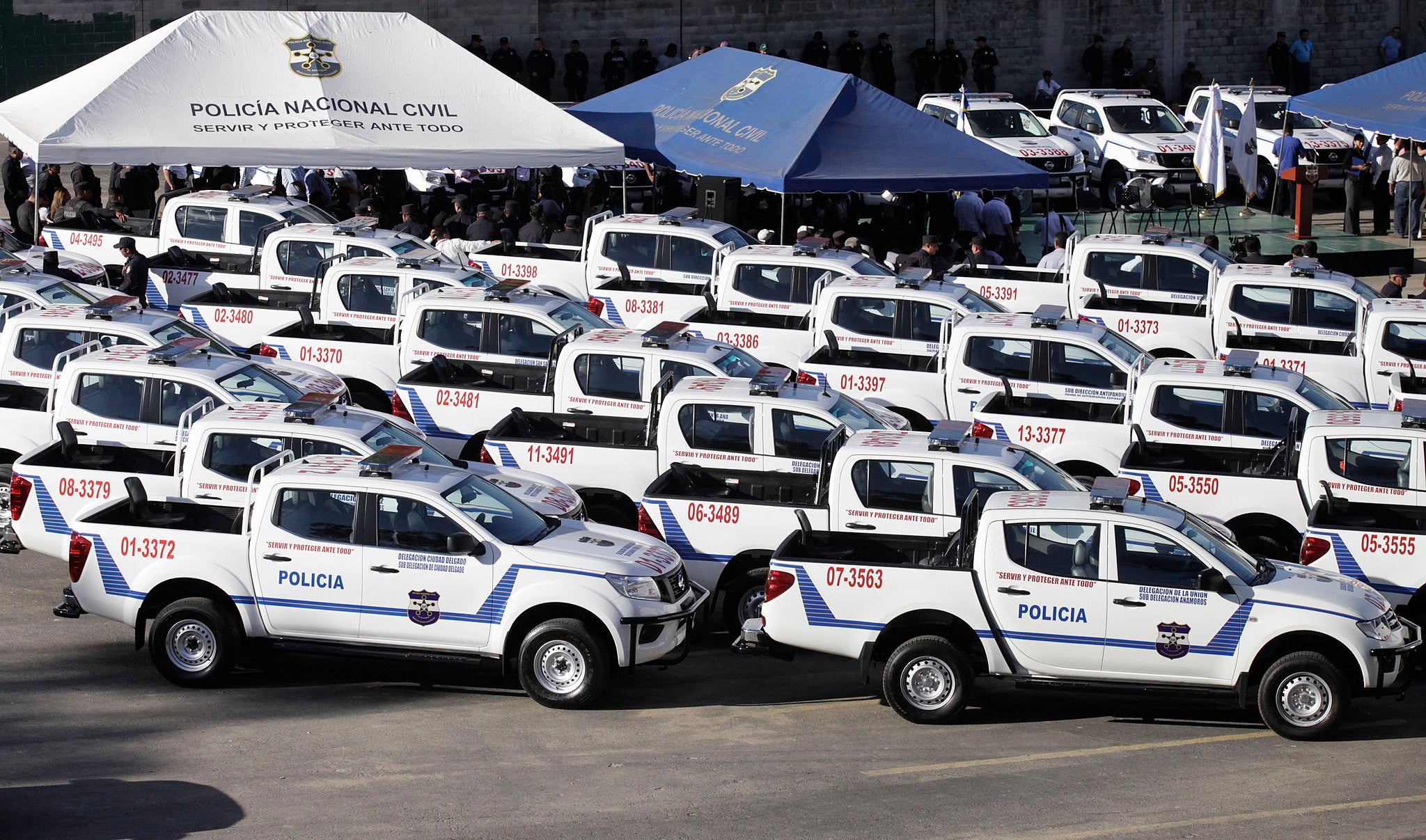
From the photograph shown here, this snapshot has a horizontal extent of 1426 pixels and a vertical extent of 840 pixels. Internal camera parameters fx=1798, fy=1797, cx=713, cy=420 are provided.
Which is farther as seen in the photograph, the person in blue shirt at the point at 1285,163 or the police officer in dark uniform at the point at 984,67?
the police officer in dark uniform at the point at 984,67

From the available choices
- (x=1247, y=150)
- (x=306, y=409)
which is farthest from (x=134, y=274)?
(x=1247, y=150)

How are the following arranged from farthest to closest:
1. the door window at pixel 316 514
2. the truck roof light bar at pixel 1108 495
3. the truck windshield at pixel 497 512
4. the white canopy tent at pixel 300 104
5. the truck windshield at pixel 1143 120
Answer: the truck windshield at pixel 1143 120
the white canopy tent at pixel 300 104
the truck windshield at pixel 497 512
the door window at pixel 316 514
the truck roof light bar at pixel 1108 495

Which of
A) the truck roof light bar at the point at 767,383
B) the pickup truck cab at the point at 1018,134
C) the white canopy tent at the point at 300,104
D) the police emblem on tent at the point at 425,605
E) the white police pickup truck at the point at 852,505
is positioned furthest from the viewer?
the pickup truck cab at the point at 1018,134

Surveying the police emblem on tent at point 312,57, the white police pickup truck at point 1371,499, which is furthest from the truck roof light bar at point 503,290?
the white police pickup truck at point 1371,499

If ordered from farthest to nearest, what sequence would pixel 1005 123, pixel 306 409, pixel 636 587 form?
pixel 1005 123 → pixel 306 409 → pixel 636 587

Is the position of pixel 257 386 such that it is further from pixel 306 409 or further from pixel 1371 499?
pixel 1371 499

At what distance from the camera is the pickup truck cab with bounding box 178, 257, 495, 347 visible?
64.7 ft

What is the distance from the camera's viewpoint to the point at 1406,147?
1242 inches

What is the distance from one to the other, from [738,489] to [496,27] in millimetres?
29289

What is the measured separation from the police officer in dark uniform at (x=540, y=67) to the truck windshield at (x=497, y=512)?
28.3 metres

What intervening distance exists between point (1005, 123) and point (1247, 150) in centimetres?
557

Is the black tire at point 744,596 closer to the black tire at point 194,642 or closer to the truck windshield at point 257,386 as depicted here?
the black tire at point 194,642

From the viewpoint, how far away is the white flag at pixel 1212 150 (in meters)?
28.1

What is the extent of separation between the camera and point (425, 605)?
12539 mm
